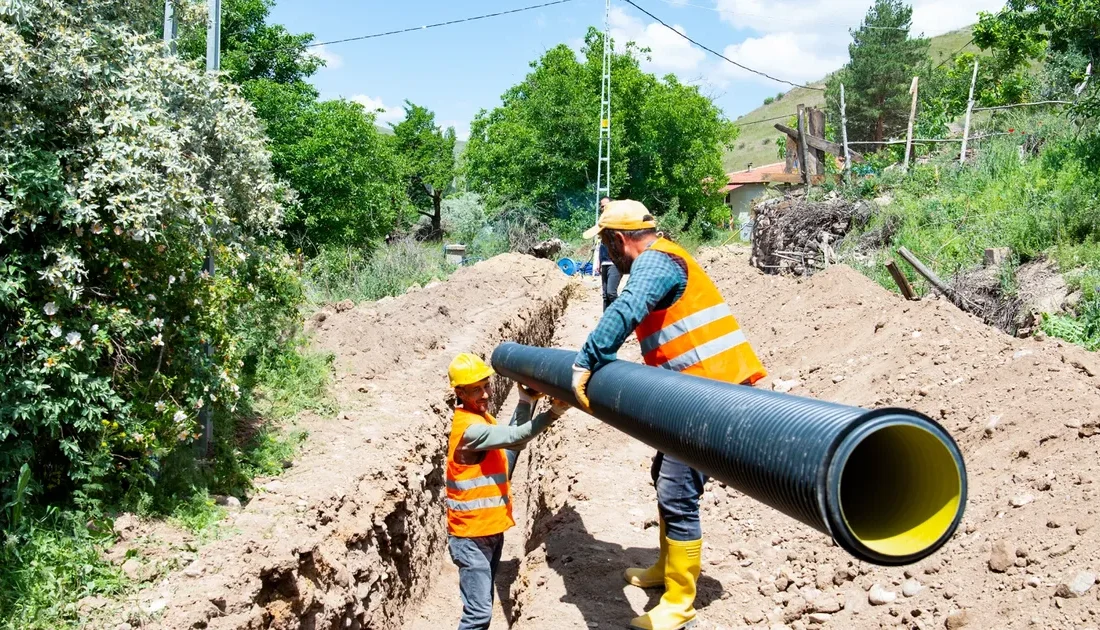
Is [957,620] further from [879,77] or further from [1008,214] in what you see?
[879,77]

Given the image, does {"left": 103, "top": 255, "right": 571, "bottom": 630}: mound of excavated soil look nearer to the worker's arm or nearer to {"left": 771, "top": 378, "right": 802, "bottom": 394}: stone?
the worker's arm

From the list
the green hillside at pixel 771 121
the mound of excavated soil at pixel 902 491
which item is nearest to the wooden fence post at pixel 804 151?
the mound of excavated soil at pixel 902 491

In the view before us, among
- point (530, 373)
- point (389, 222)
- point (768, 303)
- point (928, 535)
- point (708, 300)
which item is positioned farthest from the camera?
point (389, 222)

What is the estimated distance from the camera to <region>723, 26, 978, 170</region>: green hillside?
10206 centimetres

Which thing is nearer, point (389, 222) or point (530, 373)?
point (530, 373)

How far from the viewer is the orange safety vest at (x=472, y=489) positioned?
179 inches

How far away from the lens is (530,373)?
14.3 feet

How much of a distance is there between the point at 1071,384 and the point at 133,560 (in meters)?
5.57

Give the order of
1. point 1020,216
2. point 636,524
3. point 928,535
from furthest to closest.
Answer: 1. point 1020,216
2. point 636,524
3. point 928,535

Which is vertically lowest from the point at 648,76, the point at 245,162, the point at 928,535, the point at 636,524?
the point at 636,524

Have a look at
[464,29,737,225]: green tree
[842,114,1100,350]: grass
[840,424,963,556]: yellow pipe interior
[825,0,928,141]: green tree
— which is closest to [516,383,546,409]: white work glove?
[840,424,963,556]: yellow pipe interior

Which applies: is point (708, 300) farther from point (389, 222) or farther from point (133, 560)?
point (389, 222)

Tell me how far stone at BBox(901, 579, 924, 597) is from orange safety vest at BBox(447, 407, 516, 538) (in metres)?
2.13

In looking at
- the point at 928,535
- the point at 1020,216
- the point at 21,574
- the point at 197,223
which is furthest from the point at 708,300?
the point at 1020,216
